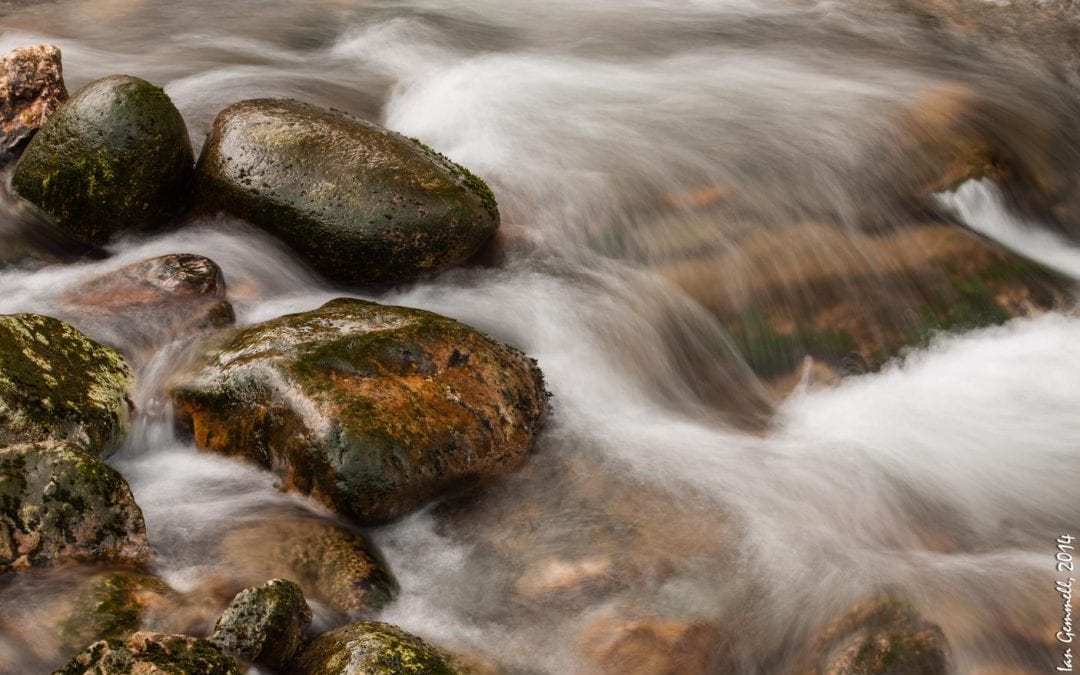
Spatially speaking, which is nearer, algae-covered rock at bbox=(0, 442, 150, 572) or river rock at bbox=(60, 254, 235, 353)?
algae-covered rock at bbox=(0, 442, 150, 572)

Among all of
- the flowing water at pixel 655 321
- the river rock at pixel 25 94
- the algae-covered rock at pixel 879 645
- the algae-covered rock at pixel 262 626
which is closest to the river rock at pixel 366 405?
the flowing water at pixel 655 321

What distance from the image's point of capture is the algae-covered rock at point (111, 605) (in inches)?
163

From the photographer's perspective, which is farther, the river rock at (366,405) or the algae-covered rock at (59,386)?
the river rock at (366,405)

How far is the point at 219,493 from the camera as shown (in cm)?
525

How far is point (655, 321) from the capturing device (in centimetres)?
698

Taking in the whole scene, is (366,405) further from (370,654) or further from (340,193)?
(340,193)

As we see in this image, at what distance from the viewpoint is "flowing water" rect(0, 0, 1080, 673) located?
5.01 meters

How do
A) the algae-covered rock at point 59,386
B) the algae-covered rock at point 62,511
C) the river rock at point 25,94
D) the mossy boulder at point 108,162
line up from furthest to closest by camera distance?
the river rock at point 25,94 < the mossy boulder at point 108,162 < the algae-covered rock at point 59,386 < the algae-covered rock at point 62,511

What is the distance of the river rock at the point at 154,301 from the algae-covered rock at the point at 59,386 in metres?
0.33

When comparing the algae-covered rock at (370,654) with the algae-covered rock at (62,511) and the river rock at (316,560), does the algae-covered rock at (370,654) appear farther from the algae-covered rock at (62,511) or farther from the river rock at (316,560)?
the algae-covered rock at (62,511)

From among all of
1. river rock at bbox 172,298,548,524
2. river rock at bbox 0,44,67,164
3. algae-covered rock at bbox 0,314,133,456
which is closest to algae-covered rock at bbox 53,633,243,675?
river rock at bbox 172,298,548,524

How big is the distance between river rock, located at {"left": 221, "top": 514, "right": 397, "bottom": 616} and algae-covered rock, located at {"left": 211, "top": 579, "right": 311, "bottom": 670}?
1.21 ft

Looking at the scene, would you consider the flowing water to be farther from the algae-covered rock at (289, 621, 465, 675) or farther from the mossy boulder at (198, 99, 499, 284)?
the algae-covered rock at (289, 621, 465, 675)

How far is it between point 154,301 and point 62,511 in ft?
6.80
